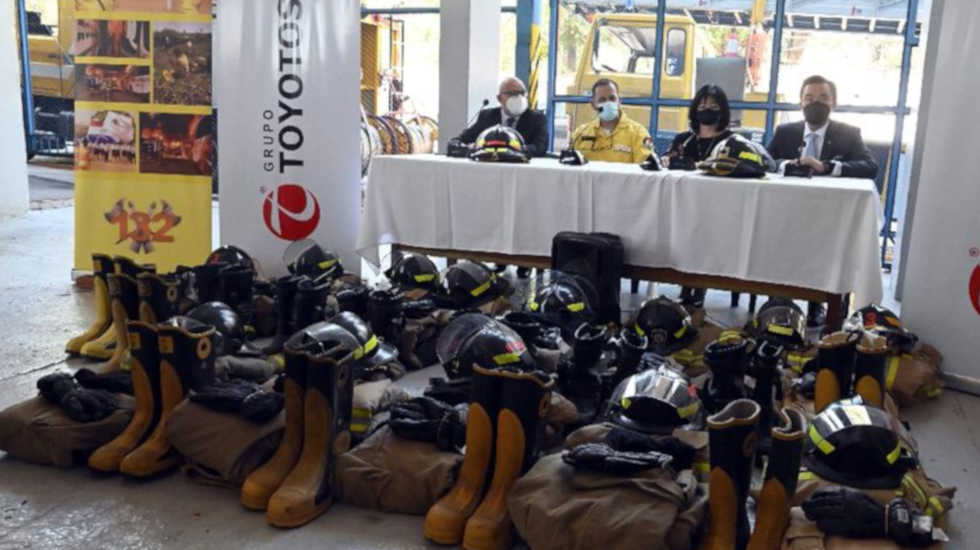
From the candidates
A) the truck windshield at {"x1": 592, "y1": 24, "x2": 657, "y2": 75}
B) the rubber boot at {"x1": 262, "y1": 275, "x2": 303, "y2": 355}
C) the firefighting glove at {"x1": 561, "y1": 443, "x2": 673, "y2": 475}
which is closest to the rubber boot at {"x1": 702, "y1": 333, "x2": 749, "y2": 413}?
the firefighting glove at {"x1": 561, "y1": 443, "x2": 673, "y2": 475}

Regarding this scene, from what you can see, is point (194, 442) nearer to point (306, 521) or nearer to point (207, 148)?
point (306, 521)

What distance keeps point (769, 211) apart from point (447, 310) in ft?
6.22

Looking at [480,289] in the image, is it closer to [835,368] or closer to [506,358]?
[506,358]

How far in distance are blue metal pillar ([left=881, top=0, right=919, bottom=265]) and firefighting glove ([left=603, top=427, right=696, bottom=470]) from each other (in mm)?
5071

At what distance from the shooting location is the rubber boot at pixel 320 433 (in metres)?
2.95

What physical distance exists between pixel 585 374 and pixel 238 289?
2214 mm

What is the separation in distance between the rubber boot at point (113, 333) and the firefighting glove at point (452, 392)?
5.39ft

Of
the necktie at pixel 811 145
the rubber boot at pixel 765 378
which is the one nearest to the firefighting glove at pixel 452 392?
the rubber boot at pixel 765 378

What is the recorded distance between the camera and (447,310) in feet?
16.7

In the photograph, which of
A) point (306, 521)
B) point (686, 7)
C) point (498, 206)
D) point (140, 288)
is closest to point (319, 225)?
point (498, 206)

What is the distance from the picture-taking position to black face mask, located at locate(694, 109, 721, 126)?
19.4 feet

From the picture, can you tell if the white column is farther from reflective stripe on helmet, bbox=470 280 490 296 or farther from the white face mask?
reflective stripe on helmet, bbox=470 280 490 296

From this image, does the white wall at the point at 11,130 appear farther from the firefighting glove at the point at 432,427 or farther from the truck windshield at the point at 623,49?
the firefighting glove at the point at 432,427

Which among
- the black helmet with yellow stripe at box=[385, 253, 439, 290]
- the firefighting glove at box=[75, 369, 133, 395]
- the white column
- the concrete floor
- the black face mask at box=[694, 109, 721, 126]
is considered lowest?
the concrete floor
